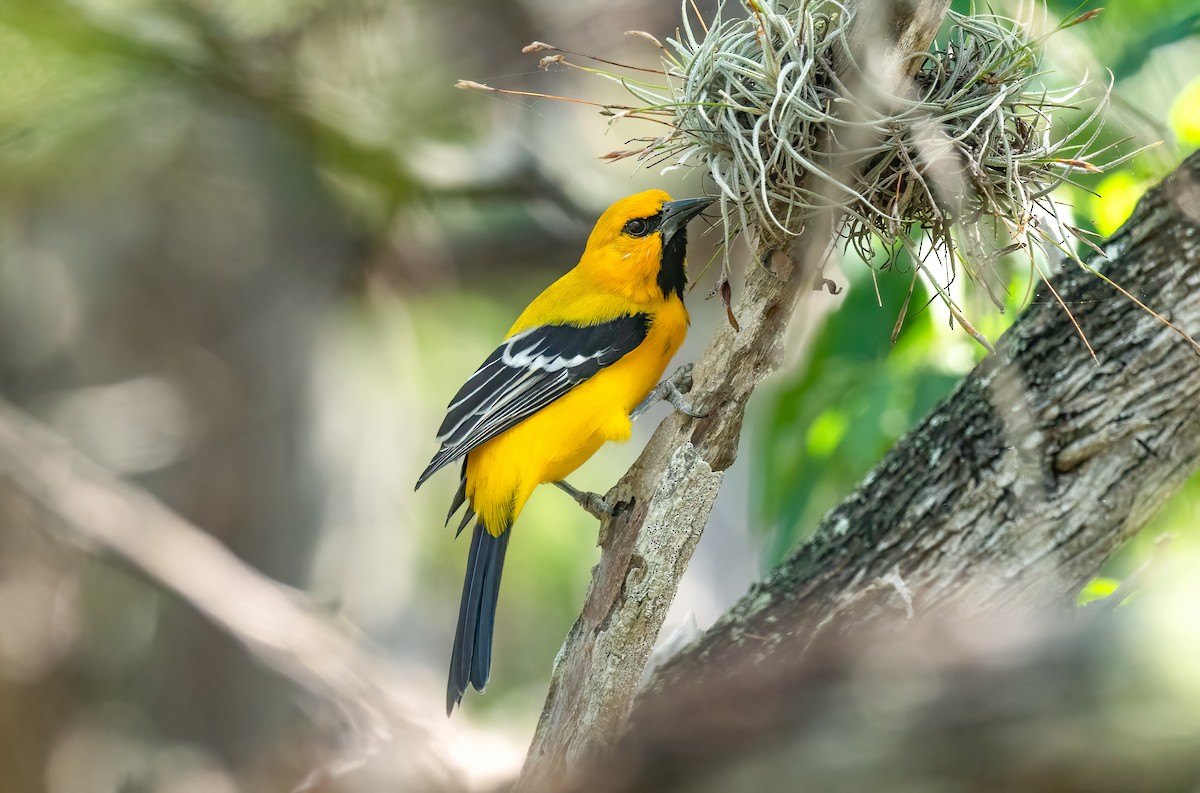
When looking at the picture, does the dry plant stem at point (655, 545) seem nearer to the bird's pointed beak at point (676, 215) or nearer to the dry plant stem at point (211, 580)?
the bird's pointed beak at point (676, 215)

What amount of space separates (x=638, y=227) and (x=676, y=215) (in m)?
0.16

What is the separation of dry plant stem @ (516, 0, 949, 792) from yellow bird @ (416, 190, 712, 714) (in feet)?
1.38

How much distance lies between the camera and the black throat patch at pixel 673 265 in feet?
10.1

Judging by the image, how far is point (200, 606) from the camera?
3928 mm

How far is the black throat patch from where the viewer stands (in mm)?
3086

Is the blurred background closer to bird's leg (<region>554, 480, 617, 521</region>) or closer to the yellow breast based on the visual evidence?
the yellow breast

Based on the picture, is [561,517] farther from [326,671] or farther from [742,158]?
[742,158]

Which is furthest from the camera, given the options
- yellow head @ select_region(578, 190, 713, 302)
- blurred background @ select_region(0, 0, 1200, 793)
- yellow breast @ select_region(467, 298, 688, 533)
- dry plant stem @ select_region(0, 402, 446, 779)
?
blurred background @ select_region(0, 0, 1200, 793)

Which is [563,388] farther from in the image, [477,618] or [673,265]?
[477,618]

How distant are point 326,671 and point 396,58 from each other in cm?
256

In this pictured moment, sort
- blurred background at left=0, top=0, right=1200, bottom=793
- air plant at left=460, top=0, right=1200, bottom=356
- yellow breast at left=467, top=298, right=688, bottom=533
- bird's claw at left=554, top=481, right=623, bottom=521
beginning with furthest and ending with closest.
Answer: blurred background at left=0, top=0, right=1200, bottom=793
yellow breast at left=467, top=298, right=688, bottom=533
bird's claw at left=554, top=481, right=623, bottom=521
air plant at left=460, top=0, right=1200, bottom=356

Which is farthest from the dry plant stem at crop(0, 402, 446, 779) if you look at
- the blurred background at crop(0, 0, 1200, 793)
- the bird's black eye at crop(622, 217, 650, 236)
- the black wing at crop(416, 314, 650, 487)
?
the bird's black eye at crop(622, 217, 650, 236)

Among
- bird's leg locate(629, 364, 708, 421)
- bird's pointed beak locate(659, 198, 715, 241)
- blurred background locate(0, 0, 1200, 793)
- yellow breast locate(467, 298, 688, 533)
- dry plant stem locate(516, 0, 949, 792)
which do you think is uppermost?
blurred background locate(0, 0, 1200, 793)

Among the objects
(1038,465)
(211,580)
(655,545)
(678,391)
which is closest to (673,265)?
(678,391)
